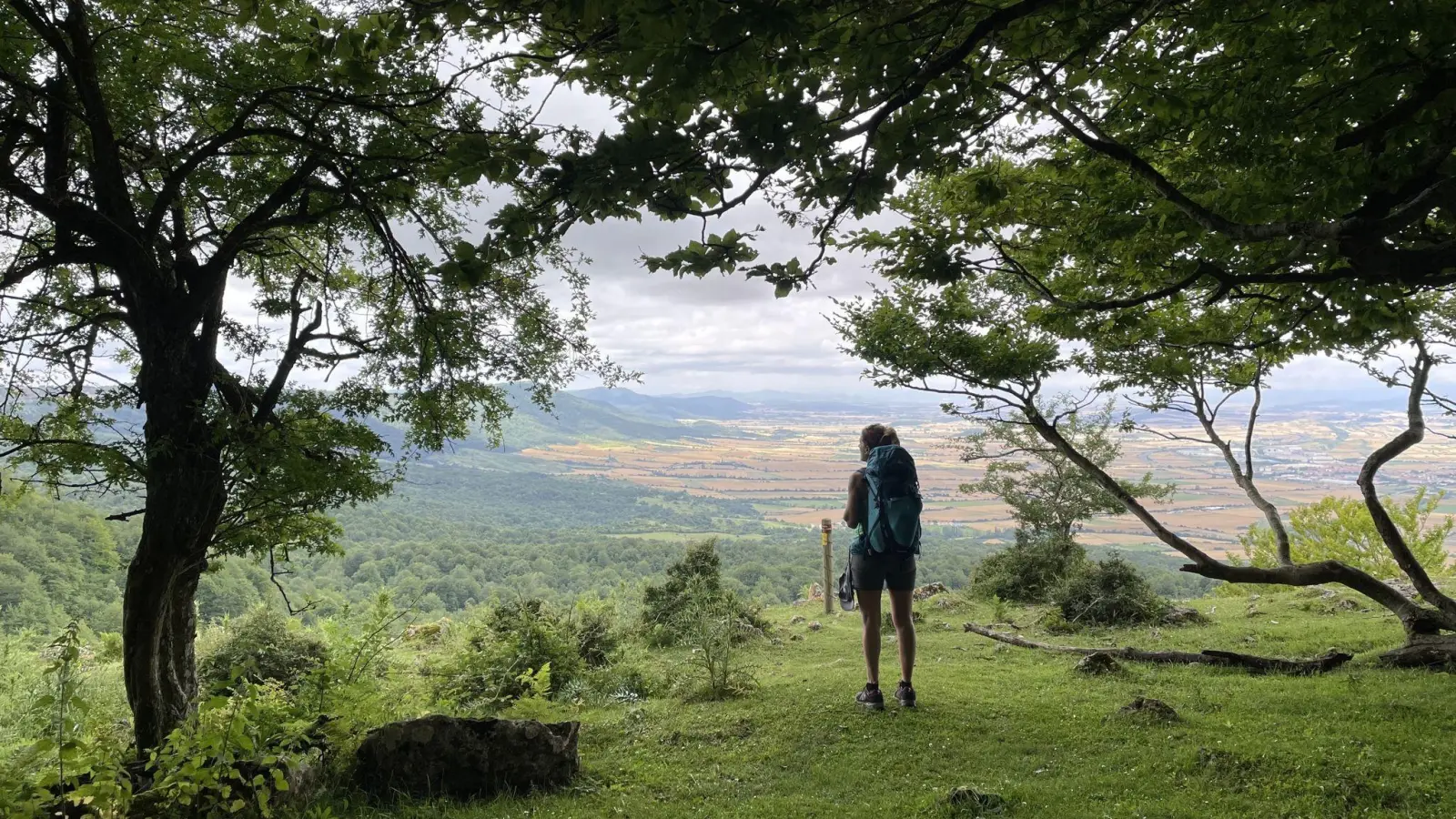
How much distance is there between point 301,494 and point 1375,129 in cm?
745

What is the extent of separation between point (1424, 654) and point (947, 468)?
363 feet

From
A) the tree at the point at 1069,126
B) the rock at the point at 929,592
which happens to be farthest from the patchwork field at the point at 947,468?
the tree at the point at 1069,126

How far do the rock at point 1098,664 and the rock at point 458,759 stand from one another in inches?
226

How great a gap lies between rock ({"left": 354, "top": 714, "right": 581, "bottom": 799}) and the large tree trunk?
200 centimetres

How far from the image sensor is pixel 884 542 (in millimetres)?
5531

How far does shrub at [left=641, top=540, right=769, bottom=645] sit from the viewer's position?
38.5 feet

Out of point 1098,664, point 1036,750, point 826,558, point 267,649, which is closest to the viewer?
point 1036,750

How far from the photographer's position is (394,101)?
5.24m

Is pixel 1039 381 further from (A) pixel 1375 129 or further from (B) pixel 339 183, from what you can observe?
(B) pixel 339 183

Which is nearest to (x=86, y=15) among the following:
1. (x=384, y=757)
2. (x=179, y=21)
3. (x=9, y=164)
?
(x=179, y=21)

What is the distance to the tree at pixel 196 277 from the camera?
4820 mm

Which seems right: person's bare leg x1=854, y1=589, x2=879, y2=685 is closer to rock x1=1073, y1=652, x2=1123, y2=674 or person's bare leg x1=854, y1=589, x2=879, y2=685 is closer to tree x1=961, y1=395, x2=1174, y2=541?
rock x1=1073, y1=652, x2=1123, y2=674

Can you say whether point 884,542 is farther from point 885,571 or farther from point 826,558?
point 826,558

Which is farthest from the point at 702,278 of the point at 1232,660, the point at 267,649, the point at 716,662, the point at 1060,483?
the point at 1060,483
